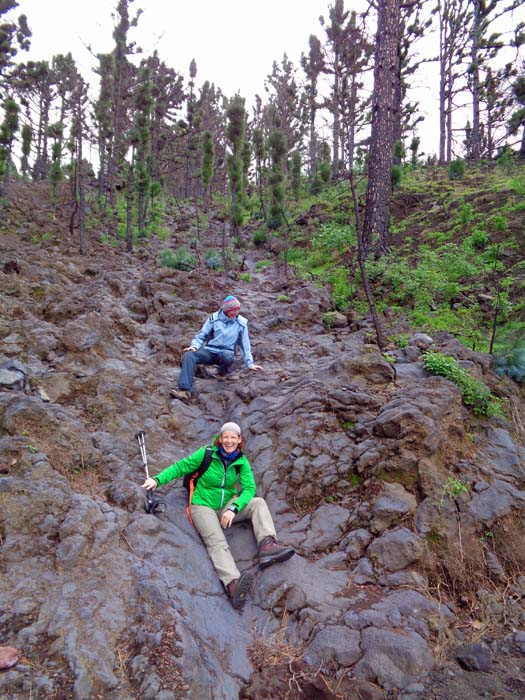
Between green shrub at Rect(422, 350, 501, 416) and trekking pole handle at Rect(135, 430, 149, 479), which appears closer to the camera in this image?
trekking pole handle at Rect(135, 430, 149, 479)

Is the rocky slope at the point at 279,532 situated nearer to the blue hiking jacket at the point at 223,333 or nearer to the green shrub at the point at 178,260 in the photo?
the blue hiking jacket at the point at 223,333

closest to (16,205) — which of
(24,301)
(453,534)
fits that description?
(24,301)

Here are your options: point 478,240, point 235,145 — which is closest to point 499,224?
point 478,240

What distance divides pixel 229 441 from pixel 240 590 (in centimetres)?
129

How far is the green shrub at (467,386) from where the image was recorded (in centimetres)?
477

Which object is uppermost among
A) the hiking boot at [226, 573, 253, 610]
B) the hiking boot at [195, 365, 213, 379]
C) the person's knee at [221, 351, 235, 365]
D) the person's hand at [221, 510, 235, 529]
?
the person's knee at [221, 351, 235, 365]

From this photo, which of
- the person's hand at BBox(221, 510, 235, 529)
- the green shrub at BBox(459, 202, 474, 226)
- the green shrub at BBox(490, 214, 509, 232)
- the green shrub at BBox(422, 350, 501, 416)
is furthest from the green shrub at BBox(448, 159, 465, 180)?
the person's hand at BBox(221, 510, 235, 529)

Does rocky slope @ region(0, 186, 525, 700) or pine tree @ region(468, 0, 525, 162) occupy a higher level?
pine tree @ region(468, 0, 525, 162)

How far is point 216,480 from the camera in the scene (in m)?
4.17

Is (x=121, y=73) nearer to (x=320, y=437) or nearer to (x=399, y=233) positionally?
(x=399, y=233)

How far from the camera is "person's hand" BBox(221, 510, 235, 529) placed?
12.7 feet

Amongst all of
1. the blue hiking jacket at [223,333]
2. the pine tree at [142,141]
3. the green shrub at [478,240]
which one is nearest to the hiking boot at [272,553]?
the blue hiking jacket at [223,333]

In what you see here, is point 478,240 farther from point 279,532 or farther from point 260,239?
point 279,532

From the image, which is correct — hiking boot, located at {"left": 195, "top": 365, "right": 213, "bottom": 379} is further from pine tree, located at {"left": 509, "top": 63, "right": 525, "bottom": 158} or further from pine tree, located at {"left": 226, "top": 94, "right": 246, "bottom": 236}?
pine tree, located at {"left": 509, "top": 63, "right": 525, "bottom": 158}
